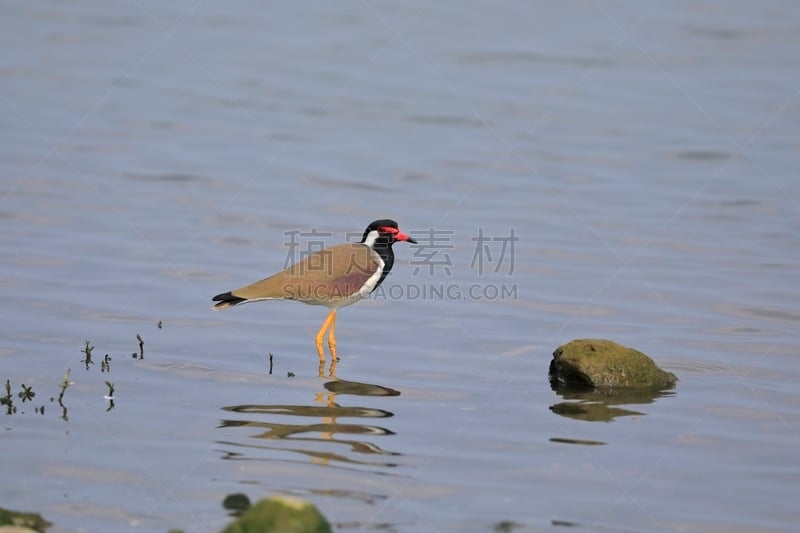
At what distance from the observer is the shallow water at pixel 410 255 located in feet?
27.5

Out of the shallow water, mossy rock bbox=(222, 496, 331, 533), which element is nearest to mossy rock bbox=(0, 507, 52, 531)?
the shallow water

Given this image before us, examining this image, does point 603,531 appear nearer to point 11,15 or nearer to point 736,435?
point 736,435

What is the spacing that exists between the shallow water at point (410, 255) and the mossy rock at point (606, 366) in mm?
238

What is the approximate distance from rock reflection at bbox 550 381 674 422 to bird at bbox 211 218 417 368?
2.18 m

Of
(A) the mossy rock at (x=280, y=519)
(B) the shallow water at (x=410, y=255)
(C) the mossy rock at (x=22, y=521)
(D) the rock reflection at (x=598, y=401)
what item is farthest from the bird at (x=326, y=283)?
(A) the mossy rock at (x=280, y=519)

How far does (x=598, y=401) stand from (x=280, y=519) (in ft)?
14.1

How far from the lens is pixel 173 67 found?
25.3 metres

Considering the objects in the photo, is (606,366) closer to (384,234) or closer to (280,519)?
(384,234)

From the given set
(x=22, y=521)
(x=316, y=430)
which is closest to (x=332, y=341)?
(x=316, y=430)

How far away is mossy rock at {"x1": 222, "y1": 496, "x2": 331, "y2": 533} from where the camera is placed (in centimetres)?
655

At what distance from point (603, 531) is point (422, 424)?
7.27 feet

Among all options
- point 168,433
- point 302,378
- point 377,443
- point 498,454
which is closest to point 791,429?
point 498,454

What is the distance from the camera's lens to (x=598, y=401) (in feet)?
33.3

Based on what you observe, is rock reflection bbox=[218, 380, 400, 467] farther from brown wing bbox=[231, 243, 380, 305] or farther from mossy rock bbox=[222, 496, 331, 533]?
mossy rock bbox=[222, 496, 331, 533]
